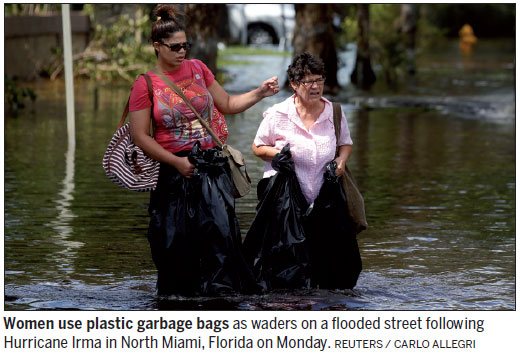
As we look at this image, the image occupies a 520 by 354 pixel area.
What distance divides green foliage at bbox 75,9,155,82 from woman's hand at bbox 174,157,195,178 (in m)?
17.8

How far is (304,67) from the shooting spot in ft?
22.0

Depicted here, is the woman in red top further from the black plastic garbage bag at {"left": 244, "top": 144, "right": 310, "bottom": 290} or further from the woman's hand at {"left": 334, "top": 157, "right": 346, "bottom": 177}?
the woman's hand at {"left": 334, "top": 157, "right": 346, "bottom": 177}

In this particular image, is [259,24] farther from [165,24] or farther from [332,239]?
[165,24]

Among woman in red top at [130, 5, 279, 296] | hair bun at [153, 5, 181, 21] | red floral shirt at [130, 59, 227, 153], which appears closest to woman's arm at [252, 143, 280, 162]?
woman in red top at [130, 5, 279, 296]

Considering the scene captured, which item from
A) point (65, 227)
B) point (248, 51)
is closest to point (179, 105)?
point (65, 227)

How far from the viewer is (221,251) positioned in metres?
6.64

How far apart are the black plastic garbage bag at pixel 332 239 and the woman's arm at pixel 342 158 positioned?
3 centimetres

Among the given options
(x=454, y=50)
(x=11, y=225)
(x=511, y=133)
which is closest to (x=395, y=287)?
(x=11, y=225)

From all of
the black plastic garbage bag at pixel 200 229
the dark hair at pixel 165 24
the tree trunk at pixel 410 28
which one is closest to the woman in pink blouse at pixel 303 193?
the black plastic garbage bag at pixel 200 229

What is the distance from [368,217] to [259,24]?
2565 centimetres

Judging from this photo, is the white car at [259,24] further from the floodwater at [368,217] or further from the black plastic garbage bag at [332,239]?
the black plastic garbage bag at [332,239]

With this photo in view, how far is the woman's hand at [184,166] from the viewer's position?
6.45m

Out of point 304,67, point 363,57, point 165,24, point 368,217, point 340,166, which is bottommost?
point 368,217
